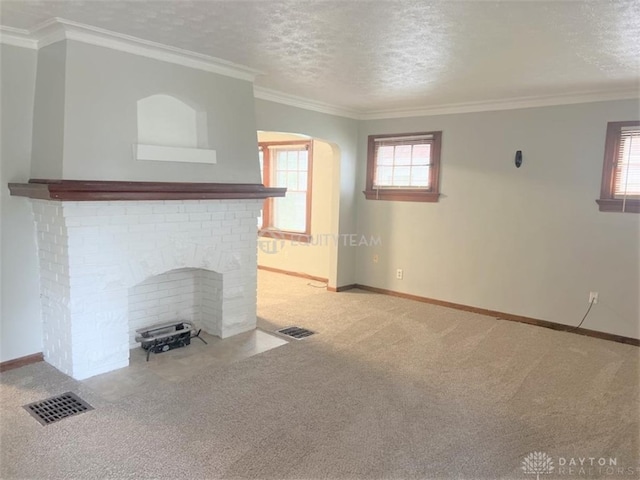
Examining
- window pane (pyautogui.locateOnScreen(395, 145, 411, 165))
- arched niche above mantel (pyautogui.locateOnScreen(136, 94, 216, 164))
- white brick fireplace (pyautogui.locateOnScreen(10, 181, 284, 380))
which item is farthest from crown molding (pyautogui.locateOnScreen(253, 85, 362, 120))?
white brick fireplace (pyautogui.locateOnScreen(10, 181, 284, 380))

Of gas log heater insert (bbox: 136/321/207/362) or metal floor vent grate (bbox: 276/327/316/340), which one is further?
metal floor vent grate (bbox: 276/327/316/340)

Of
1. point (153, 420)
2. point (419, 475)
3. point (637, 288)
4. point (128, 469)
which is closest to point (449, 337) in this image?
point (637, 288)

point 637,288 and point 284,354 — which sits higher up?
point 637,288

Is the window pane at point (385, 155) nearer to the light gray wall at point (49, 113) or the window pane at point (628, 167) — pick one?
the window pane at point (628, 167)

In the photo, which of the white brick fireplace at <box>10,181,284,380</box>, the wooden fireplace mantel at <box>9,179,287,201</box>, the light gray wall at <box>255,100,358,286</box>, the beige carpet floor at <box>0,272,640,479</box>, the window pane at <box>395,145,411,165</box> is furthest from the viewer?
the window pane at <box>395,145,411,165</box>

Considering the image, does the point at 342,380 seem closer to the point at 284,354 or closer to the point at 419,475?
the point at 284,354

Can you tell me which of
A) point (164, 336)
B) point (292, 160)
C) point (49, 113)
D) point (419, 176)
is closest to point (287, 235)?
point (292, 160)

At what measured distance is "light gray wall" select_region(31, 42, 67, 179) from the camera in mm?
2916

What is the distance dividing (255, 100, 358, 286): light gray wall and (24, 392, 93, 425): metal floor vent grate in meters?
3.00

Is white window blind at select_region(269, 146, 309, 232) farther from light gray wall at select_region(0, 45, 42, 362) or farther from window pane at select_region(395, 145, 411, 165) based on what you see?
light gray wall at select_region(0, 45, 42, 362)

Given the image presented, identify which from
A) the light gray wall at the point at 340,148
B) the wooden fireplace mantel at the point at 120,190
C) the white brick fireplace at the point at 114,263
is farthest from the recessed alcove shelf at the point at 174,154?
the light gray wall at the point at 340,148

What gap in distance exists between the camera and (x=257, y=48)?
313 cm

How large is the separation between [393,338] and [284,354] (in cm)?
105

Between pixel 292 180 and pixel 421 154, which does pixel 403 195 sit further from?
pixel 292 180
